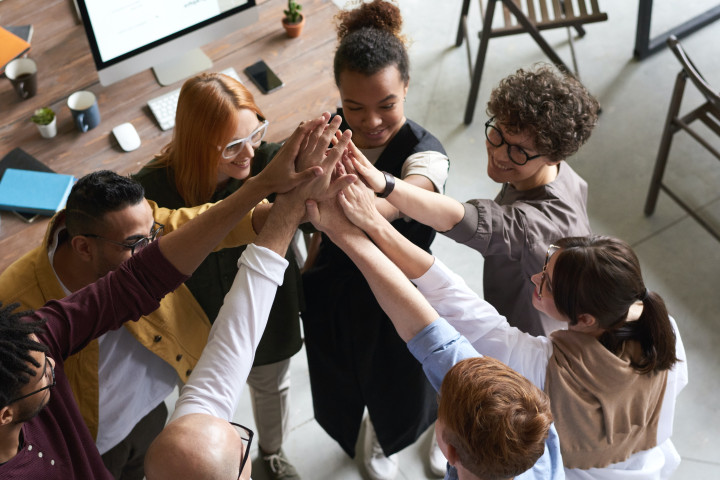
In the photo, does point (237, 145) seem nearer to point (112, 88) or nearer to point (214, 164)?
point (214, 164)

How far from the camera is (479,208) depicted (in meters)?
1.89

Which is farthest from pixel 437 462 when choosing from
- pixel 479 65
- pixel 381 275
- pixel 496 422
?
pixel 479 65

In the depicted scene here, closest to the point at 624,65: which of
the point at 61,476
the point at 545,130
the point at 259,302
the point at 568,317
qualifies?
the point at 545,130

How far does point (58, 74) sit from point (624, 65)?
298 cm

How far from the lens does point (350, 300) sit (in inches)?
87.7

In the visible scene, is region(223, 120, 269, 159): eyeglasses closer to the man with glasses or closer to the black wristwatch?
the man with glasses

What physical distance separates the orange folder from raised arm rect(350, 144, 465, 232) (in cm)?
170

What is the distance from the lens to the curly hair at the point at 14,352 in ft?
4.55

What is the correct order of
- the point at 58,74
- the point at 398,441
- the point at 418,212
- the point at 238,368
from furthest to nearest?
the point at 58,74 < the point at 398,441 < the point at 418,212 < the point at 238,368

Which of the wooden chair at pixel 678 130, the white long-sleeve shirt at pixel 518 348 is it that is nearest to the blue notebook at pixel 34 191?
the white long-sleeve shirt at pixel 518 348

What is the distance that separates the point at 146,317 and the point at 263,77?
123 cm

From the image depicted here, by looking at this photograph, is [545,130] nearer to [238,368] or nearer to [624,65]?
[238,368]

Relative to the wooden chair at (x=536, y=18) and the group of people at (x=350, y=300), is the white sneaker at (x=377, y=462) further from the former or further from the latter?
the wooden chair at (x=536, y=18)

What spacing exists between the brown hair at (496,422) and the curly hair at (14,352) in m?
0.85
